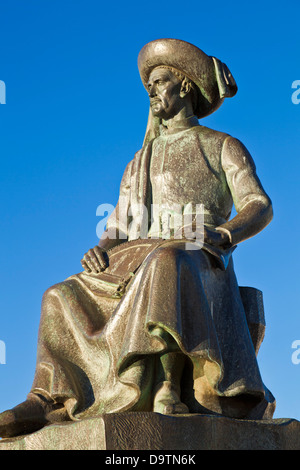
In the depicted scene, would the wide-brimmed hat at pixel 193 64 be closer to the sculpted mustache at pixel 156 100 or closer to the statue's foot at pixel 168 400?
the sculpted mustache at pixel 156 100

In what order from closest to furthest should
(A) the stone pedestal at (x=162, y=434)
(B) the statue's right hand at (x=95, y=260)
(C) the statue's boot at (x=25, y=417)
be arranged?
(A) the stone pedestal at (x=162, y=434) → (C) the statue's boot at (x=25, y=417) → (B) the statue's right hand at (x=95, y=260)

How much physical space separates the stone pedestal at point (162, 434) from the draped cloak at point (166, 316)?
13.9 inches

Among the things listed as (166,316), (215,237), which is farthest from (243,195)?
(166,316)

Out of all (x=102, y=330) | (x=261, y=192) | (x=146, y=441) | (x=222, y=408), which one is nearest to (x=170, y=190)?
(x=261, y=192)

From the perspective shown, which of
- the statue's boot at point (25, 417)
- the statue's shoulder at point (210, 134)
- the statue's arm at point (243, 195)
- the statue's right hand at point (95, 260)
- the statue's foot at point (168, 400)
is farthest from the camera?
the statue's shoulder at point (210, 134)

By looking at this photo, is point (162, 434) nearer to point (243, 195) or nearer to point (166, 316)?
point (166, 316)

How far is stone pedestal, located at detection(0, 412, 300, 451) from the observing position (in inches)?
235

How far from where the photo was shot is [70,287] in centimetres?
745

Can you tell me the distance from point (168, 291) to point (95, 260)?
4.12 ft

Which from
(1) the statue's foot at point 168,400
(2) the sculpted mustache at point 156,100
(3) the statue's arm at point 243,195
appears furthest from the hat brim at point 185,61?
(1) the statue's foot at point 168,400

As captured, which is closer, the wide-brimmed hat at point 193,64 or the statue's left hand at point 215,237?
the statue's left hand at point 215,237

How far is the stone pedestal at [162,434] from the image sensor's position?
5.98 m

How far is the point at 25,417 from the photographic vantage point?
6.90 metres
